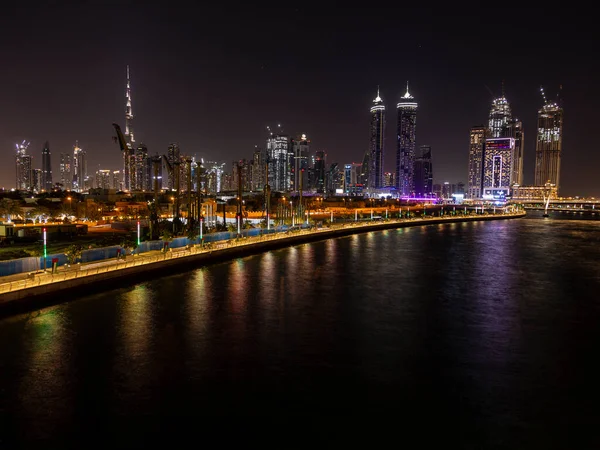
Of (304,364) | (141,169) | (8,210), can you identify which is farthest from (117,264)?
(141,169)

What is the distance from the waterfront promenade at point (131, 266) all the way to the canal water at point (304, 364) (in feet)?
2.84

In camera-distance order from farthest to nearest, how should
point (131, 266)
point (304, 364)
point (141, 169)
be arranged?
1. point (141, 169)
2. point (131, 266)
3. point (304, 364)

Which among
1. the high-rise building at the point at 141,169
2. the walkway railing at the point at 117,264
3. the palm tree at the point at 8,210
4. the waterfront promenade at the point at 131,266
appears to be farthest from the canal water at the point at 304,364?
the high-rise building at the point at 141,169

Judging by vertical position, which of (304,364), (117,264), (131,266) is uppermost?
(117,264)

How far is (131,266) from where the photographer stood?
72.6ft

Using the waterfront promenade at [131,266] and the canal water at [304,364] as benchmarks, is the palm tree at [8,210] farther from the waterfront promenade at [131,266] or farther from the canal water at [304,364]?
the canal water at [304,364]

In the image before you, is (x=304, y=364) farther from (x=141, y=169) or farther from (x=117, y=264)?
(x=141, y=169)

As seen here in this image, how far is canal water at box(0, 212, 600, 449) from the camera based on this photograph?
9070 mm

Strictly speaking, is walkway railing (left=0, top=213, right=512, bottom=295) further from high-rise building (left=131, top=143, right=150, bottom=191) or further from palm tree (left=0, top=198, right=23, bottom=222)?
high-rise building (left=131, top=143, right=150, bottom=191)

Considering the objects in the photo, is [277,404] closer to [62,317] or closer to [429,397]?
[429,397]

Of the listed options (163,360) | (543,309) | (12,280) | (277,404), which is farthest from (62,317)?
(543,309)

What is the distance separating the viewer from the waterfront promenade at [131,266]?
1698 cm

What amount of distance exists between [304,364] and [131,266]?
42.1 ft

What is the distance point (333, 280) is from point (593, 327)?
1177 cm
